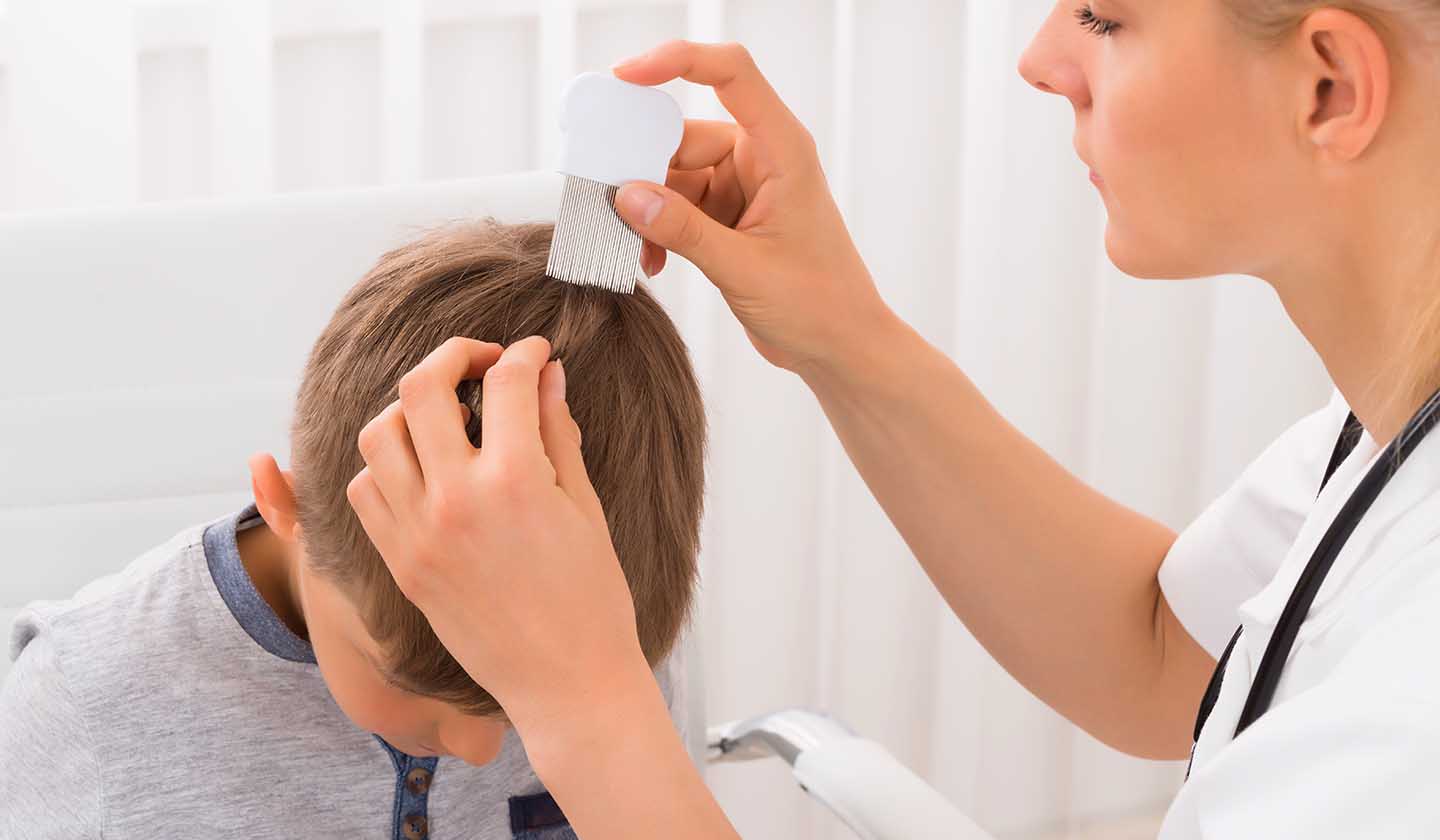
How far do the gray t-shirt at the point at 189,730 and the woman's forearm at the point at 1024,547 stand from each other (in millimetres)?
359

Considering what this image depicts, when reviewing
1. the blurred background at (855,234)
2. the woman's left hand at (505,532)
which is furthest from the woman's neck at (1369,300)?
the blurred background at (855,234)

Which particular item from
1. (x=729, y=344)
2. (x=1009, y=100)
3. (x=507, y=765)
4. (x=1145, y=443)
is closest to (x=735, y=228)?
(x=507, y=765)

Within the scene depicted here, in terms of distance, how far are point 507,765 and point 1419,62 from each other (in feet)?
2.19

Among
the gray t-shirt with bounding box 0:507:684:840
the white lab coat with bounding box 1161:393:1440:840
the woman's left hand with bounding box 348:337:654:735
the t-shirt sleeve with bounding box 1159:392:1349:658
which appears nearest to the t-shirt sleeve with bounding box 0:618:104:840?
the gray t-shirt with bounding box 0:507:684:840

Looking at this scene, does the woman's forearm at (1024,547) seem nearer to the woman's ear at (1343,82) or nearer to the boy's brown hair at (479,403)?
the boy's brown hair at (479,403)

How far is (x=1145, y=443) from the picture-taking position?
1.88 m

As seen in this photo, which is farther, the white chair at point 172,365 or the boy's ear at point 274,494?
the white chair at point 172,365

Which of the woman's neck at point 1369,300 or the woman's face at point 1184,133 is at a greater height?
the woman's face at point 1184,133

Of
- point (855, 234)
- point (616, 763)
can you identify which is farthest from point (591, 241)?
point (855, 234)

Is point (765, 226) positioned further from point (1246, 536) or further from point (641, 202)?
point (1246, 536)

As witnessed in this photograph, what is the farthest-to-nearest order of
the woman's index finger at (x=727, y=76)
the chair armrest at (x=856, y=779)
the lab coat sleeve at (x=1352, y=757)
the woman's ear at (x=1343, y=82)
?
1. the chair armrest at (x=856, y=779)
2. the woman's index finger at (x=727, y=76)
3. the woman's ear at (x=1343, y=82)
4. the lab coat sleeve at (x=1352, y=757)

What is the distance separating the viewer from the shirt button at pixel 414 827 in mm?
931

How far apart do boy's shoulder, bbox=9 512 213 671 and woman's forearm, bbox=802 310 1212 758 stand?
0.42 meters

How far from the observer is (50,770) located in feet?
2.83
